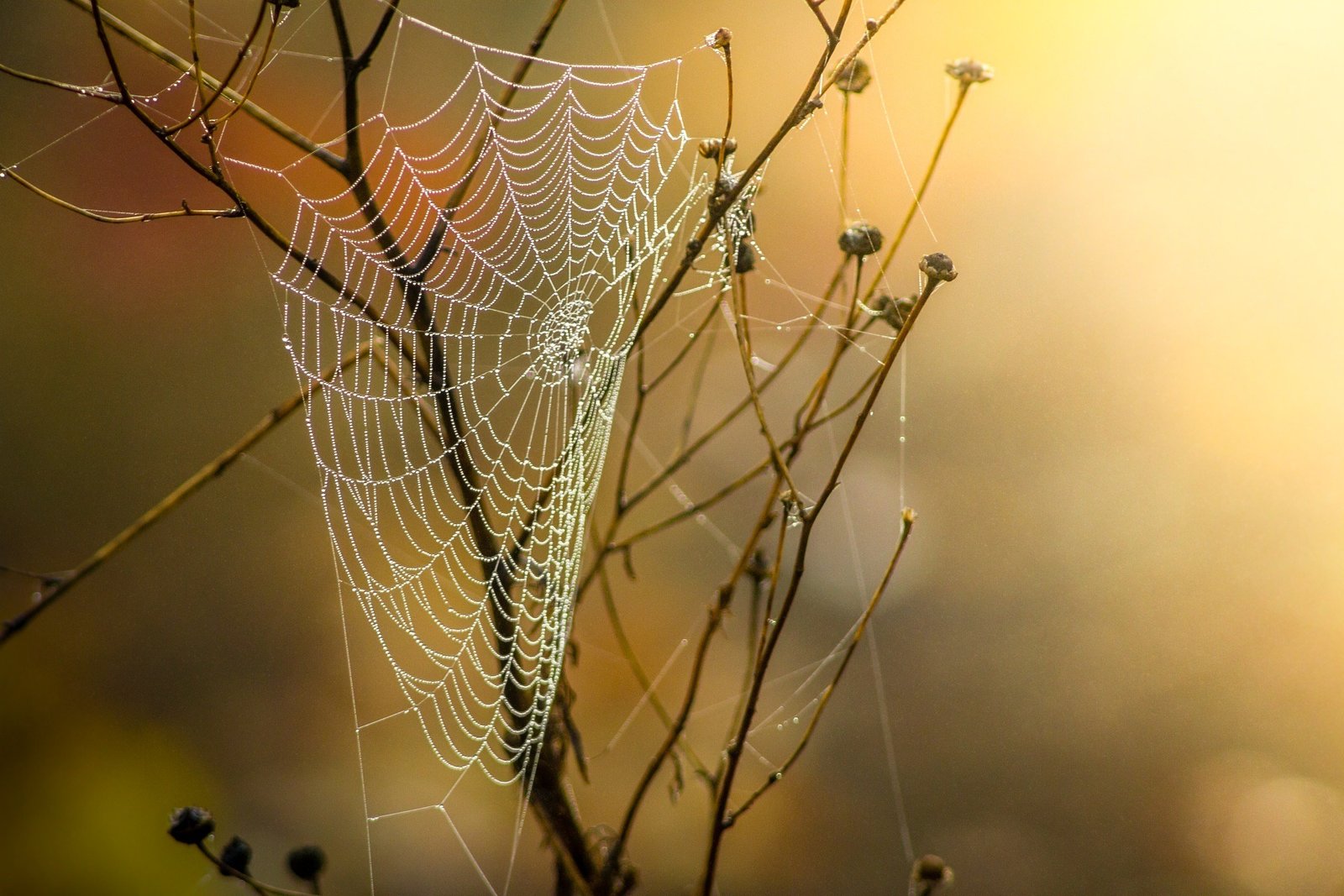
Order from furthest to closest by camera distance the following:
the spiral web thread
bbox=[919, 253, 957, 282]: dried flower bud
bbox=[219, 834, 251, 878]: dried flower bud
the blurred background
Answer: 1. the blurred background
2. the spiral web thread
3. bbox=[219, 834, 251, 878]: dried flower bud
4. bbox=[919, 253, 957, 282]: dried flower bud

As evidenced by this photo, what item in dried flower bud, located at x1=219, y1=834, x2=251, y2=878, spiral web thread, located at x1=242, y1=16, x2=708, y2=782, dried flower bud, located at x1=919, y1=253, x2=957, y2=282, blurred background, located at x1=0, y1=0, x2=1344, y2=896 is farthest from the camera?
blurred background, located at x1=0, y1=0, x2=1344, y2=896

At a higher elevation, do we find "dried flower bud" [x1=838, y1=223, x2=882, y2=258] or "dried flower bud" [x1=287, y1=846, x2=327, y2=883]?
"dried flower bud" [x1=838, y1=223, x2=882, y2=258]

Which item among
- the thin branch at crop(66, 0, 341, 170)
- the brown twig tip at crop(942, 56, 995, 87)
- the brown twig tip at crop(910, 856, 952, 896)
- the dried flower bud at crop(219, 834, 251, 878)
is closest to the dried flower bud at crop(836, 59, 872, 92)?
the brown twig tip at crop(942, 56, 995, 87)

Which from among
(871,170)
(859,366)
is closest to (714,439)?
(859,366)

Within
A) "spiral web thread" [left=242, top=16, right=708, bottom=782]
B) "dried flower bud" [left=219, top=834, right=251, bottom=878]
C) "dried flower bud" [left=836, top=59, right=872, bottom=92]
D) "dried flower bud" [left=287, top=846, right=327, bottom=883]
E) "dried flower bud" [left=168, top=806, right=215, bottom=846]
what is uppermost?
"dried flower bud" [left=836, top=59, right=872, bottom=92]

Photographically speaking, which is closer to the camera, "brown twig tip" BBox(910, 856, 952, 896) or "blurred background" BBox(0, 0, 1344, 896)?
"brown twig tip" BBox(910, 856, 952, 896)

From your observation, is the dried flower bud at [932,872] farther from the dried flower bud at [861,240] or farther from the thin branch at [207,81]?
the thin branch at [207,81]

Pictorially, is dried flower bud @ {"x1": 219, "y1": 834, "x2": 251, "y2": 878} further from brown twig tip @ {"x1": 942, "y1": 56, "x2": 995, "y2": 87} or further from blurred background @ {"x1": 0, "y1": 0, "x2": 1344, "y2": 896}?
brown twig tip @ {"x1": 942, "y1": 56, "x2": 995, "y2": 87}

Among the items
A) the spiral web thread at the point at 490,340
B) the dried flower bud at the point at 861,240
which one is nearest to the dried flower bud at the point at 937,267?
the dried flower bud at the point at 861,240
